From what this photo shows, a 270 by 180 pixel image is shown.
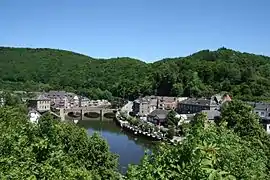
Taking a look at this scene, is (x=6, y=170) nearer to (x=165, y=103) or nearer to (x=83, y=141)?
(x=83, y=141)

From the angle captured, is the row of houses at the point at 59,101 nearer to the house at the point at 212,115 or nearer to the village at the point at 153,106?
the village at the point at 153,106

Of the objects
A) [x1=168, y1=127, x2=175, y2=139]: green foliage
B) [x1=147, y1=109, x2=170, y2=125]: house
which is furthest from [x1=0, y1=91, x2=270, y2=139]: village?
[x1=168, y1=127, x2=175, y2=139]: green foliage

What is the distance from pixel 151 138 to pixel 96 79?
1805 inches

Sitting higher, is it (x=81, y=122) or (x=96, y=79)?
(x=96, y=79)

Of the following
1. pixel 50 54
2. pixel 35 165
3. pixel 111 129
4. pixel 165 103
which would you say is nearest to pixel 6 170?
pixel 35 165

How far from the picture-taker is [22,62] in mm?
95875

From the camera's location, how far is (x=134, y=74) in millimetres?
74938

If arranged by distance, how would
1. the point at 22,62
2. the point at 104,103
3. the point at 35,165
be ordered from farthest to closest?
the point at 22,62, the point at 104,103, the point at 35,165

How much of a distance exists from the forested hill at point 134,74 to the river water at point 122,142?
644 inches

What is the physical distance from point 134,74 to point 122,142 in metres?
45.1

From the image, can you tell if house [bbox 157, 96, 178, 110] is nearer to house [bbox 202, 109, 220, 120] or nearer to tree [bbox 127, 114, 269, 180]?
house [bbox 202, 109, 220, 120]

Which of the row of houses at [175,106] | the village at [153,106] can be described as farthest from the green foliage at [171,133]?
the row of houses at [175,106]

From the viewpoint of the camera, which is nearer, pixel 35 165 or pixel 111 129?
pixel 35 165

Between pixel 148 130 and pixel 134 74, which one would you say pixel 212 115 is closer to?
pixel 148 130
